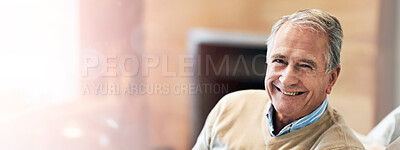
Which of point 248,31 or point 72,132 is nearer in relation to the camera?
point 72,132

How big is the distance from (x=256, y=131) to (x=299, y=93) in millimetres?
217

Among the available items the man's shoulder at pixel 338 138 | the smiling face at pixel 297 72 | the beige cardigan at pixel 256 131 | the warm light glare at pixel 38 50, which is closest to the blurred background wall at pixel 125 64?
the warm light glare at pixel 38 50

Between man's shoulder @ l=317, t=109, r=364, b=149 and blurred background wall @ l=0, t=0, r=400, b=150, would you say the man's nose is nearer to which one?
man's shoulder @ l=317, t=109, r=364, b=149

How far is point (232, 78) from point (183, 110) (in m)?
0.29

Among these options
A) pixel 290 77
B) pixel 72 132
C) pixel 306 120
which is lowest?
pixel 72 132

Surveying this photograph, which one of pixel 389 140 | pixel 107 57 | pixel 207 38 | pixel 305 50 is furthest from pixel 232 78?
pixel 305 50

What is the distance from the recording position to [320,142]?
1.16 m

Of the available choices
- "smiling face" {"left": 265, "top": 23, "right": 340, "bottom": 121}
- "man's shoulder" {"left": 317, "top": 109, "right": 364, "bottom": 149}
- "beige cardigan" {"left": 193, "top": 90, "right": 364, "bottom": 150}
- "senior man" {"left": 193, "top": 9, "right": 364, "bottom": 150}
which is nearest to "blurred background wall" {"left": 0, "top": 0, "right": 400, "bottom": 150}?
"beige cardigan" {"left": 193, "top": 90, "right": 364, "bottom": 150}

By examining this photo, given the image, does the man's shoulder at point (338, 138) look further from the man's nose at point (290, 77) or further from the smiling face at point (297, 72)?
the man's nose at point (290, 77)

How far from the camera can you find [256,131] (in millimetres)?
1297

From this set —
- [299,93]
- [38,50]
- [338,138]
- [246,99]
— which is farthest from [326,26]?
[38,50]

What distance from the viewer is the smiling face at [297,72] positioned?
1.09 meters

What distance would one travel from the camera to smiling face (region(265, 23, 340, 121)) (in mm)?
1092

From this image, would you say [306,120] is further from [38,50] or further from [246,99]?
[38,50]
